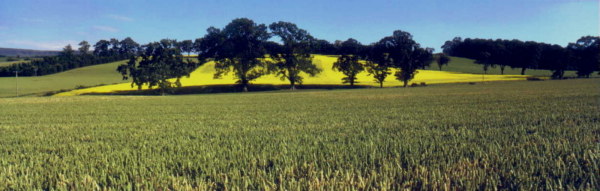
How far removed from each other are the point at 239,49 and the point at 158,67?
13781 millimetres

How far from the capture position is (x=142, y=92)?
192 ft

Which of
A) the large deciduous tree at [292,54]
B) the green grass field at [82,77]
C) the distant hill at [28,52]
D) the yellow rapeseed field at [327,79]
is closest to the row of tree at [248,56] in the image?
the large deciduous tree at [292,54]

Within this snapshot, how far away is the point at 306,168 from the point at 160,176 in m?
1.65

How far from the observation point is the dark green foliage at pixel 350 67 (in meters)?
69.5

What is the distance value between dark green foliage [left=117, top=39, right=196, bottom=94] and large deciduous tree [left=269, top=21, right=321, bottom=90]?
15708 mm

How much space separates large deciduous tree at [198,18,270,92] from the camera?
61.3m

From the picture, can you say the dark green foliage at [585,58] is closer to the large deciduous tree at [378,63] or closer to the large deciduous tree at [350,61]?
the large deciduous tree at [378,63]

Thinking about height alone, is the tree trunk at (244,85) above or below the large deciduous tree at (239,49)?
below

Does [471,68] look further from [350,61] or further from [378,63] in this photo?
[350,61]

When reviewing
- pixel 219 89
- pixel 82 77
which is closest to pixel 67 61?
pixel 82 77

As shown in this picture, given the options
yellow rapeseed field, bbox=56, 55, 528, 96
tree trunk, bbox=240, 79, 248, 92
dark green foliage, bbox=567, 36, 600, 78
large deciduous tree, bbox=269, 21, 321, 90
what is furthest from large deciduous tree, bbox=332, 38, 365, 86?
dark green foliage, bbox=567, 36, 600, 78

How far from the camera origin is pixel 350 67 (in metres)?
70.8

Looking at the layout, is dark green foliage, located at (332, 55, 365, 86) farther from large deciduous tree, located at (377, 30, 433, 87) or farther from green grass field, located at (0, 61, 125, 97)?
green grass field, located at (0, 61, 125, 97)

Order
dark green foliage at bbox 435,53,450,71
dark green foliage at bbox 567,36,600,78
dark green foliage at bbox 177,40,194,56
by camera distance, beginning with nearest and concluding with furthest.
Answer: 1. dark green foliage at bbox 177,40,194,56
2. dark green foliage at bbox 567,36,600,78
3. dark green foliage at bbox 435,53,450,71
